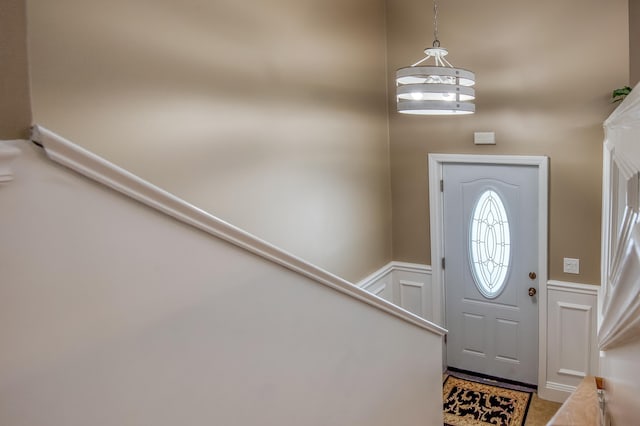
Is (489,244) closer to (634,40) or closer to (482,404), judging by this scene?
(482,404)

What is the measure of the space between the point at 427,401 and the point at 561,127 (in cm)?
251

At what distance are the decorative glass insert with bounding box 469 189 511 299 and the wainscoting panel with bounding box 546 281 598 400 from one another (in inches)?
17.2

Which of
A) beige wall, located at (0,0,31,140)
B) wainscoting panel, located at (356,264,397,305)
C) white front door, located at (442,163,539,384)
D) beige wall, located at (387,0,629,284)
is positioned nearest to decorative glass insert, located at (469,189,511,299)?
white front door, located at (442,163,539,384)

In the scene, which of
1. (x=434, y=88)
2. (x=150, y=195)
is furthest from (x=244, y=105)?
(x=150, y=195)

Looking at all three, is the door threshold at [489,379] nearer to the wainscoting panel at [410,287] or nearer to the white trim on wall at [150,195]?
the wainscoting panel at [410,287]

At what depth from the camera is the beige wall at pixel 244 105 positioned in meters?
2.08

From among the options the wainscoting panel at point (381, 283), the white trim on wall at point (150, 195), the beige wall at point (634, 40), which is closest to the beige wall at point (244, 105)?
the wainscoting panel at point (381, 283)

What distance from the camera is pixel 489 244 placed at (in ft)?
15.1

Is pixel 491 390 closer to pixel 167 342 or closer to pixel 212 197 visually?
pixel 212 197

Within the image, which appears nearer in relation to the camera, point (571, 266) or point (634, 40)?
point (634, 40)

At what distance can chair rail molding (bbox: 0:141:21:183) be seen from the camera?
2.65ft

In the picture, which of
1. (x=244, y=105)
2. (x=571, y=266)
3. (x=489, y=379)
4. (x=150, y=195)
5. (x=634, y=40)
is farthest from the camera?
(x=489, y=379)

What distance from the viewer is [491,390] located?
4586 millimetres

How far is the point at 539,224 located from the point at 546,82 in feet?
3.68
